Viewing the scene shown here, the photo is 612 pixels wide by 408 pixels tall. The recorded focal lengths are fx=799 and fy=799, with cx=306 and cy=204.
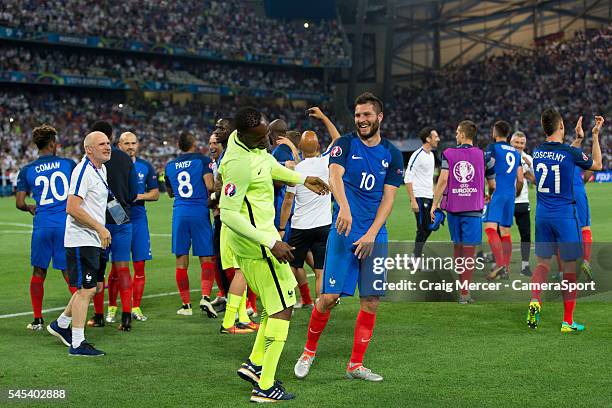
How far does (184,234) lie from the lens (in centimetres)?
1002

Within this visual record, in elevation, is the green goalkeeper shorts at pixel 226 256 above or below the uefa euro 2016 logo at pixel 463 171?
below

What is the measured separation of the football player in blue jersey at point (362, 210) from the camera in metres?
6.46

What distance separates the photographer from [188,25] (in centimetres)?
6062

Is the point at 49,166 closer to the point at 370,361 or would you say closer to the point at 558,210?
the point at 370,361

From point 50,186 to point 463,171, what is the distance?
519 cm

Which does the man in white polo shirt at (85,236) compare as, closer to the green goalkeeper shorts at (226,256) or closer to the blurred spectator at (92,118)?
the green goalkeeper shorts at (226,256)

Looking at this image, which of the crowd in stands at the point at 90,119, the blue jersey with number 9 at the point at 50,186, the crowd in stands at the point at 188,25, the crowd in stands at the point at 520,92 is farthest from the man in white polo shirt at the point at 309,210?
the crowd in stands at the point at 188,25

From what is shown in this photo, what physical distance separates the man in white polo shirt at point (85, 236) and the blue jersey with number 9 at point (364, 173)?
7.94ft

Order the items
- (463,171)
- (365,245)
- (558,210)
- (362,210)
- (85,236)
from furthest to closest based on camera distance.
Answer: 1. (463,171)
2. (558,210)
3. (85,236)
4. (362,210)
5. (365,245)

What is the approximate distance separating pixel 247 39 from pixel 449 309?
56.4 meters

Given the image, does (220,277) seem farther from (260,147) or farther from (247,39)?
(247,39)

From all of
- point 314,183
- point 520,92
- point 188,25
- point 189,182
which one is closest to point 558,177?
point 314,183

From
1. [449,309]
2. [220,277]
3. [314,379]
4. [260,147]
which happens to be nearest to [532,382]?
[314,379]

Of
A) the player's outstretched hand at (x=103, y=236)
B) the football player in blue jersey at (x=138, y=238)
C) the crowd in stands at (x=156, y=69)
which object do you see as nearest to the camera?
the player's outstretched hand at (x=103, y=236)
